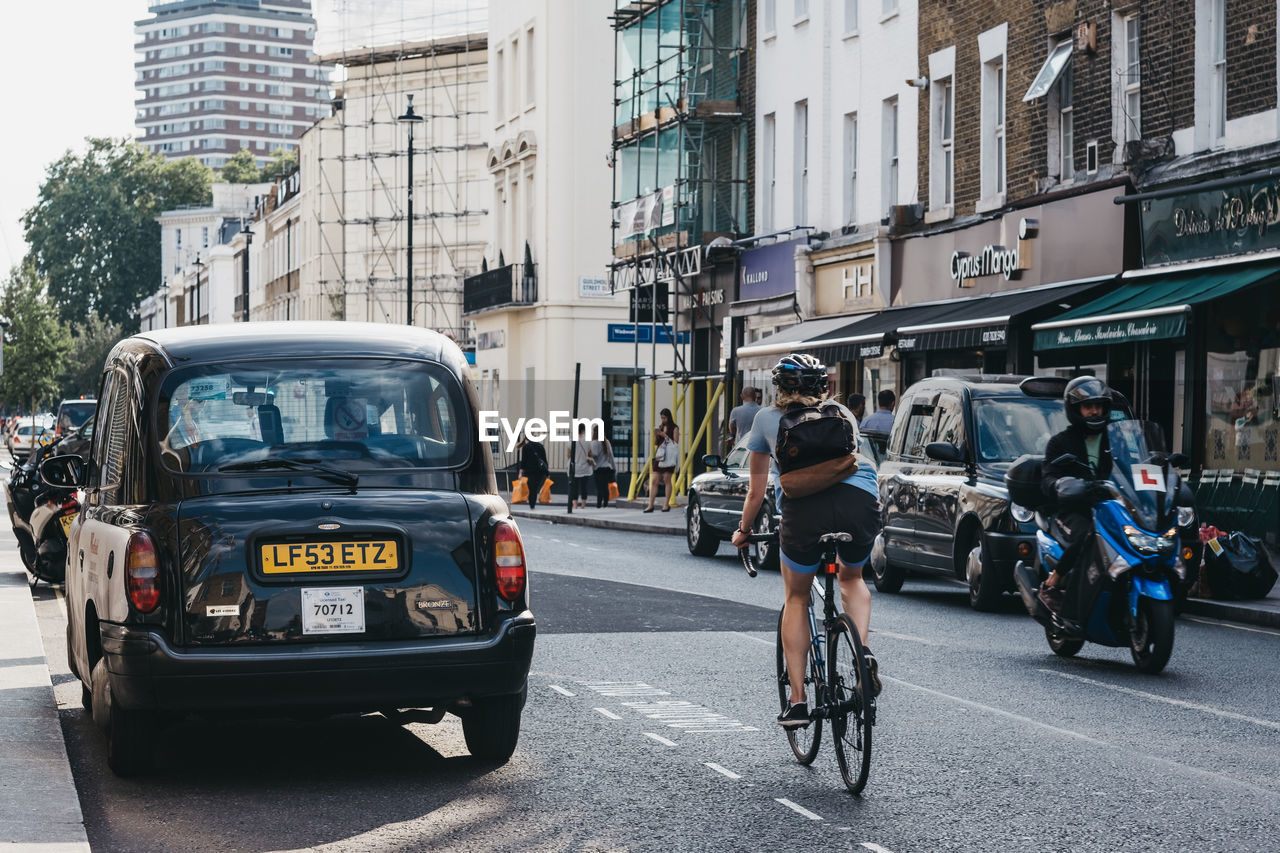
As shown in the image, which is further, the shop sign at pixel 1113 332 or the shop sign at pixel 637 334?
the shop sign at pixel 637 334

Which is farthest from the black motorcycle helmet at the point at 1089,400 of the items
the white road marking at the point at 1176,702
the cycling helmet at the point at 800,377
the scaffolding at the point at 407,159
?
the scaffolding at the point at 407,159

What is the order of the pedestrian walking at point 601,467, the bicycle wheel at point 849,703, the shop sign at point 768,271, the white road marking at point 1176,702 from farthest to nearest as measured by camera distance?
1. the pedestrian walking at point 601,467
2. the shop sign at point 768,271
3. the white road marking at point 1176,702
4. the bicycle wheel at point 849,703

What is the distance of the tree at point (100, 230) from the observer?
135m

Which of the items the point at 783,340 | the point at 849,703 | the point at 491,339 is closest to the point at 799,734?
the point at 849,703

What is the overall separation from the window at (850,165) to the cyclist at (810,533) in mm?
26314

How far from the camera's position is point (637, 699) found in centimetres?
1048

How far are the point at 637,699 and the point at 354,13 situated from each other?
59.7 metres

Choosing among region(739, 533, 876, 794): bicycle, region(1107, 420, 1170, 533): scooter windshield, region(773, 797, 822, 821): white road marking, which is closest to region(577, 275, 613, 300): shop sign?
region(1107, 420, 1170, 533): scooter windshield

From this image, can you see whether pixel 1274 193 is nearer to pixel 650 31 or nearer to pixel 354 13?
pixel 650 31

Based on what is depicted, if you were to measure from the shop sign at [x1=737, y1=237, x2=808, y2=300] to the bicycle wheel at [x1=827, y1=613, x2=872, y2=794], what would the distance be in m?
27.9

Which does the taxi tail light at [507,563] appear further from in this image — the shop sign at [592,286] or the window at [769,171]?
the shop sign at [592,286]

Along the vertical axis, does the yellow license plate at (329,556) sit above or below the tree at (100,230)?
below

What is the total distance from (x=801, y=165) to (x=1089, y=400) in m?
24.5

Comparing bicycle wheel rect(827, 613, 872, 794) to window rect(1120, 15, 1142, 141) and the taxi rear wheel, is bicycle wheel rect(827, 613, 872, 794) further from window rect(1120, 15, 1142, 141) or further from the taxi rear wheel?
window rect(1120, 15, 1142, 141)
